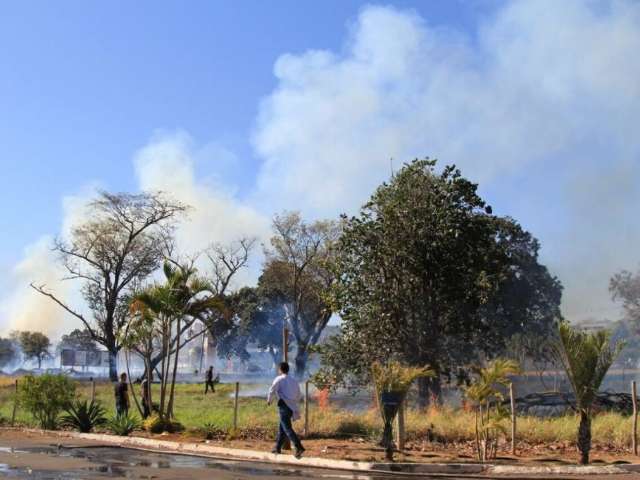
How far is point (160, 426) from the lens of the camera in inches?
698

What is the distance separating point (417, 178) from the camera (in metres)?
22.6

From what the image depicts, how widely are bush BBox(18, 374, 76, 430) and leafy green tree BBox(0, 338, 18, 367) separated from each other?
11334 cm

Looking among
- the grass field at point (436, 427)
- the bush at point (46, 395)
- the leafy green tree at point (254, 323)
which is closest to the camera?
the grass field at point (436, 427)

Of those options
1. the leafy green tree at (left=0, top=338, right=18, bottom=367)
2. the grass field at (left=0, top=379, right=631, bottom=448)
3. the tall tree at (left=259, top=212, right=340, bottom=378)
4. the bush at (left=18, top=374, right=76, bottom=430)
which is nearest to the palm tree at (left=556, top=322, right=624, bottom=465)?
the grass field at (left=0, top=379, right=631, bottom=448)

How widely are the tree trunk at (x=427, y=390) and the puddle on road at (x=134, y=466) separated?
991cm

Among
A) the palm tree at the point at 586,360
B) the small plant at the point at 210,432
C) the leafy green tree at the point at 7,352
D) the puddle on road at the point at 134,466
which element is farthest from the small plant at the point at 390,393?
the leafy green tree at the point at 7,352

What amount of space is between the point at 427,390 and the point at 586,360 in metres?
11.0

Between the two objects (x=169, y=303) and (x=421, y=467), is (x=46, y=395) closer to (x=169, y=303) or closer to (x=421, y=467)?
(x=169, y=303)

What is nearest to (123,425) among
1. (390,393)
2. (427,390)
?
(390,393)

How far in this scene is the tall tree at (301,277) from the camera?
53.2m

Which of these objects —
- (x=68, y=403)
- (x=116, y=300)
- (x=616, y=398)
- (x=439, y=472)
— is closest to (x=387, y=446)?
(x=439, y=472)

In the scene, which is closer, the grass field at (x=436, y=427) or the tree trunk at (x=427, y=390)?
the grass field at (x=436, y=427)

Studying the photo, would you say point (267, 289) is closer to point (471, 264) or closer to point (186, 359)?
point (471, 264)

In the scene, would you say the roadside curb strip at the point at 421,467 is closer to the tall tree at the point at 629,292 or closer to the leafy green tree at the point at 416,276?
A: the leafy green tree at the point at 416,276
